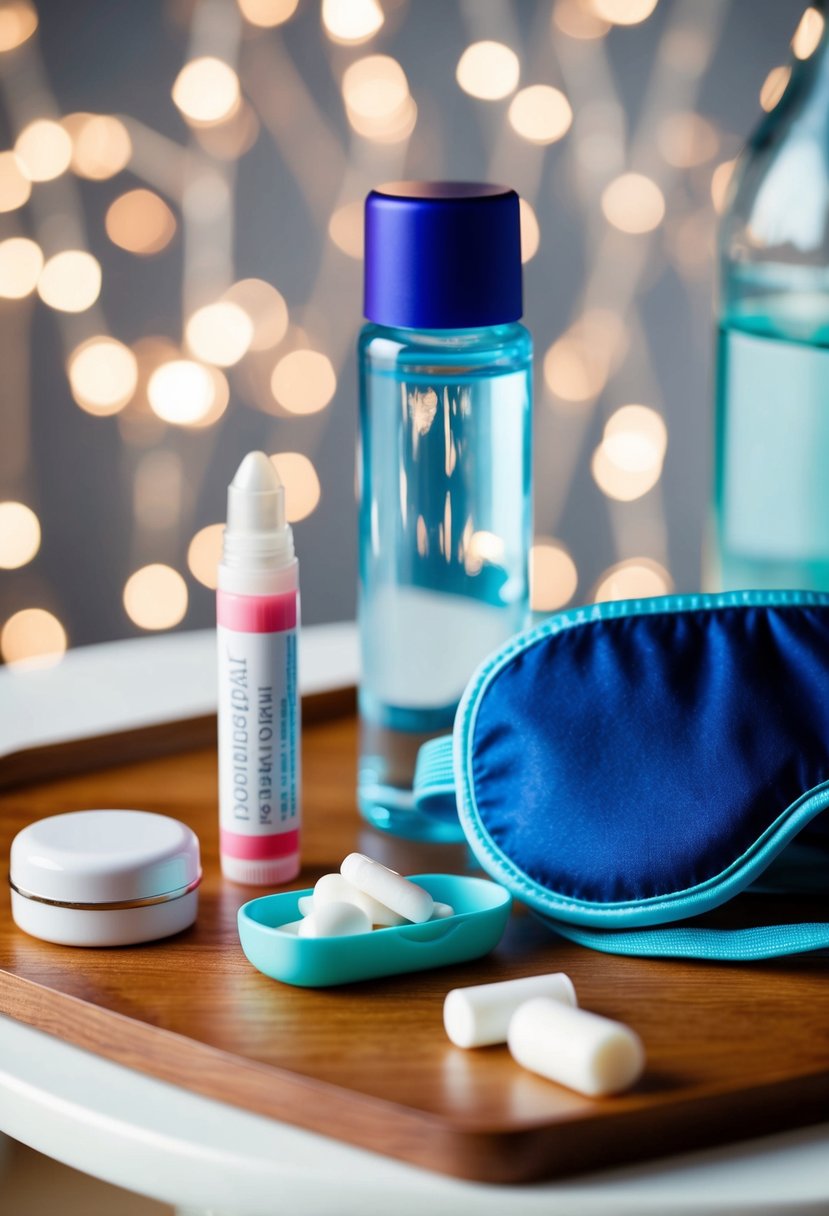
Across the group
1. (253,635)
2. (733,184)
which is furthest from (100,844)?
(733,184)

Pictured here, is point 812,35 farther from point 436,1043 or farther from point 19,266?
point 19,266

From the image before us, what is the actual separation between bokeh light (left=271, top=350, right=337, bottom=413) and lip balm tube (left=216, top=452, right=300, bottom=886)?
29.6 inches

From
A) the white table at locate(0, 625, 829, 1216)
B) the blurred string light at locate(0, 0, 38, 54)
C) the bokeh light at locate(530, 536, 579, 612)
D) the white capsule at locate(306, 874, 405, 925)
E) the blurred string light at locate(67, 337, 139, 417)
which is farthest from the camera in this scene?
the bokeh light at locate(530, 536, 579, 612)

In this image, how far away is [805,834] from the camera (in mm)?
519

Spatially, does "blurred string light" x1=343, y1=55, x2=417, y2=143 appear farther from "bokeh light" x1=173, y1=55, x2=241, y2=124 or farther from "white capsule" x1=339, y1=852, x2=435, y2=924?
"white capsule" x1=339, y1=852, x2=435, y2=924

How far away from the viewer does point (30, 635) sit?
1.28 meters

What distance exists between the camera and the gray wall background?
118 centimetres

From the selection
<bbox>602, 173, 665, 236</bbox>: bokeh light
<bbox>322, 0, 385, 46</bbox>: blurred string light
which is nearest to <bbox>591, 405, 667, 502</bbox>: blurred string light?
<bbox>602, 173, 665, 236</bbox>: bokeh light

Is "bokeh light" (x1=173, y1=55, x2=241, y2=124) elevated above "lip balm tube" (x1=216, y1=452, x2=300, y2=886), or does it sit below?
above

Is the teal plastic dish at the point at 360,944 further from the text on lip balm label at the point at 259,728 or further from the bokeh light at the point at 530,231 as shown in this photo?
the bokeh light at the point at 530,231

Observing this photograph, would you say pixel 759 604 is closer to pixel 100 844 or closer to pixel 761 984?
pixel 761 984

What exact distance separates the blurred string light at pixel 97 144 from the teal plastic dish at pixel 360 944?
846mm

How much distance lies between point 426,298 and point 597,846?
7.9 inches

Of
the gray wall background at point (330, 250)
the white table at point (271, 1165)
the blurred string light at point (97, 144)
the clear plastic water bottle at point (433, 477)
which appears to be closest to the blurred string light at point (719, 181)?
the gray wall background at point (330, 250)
